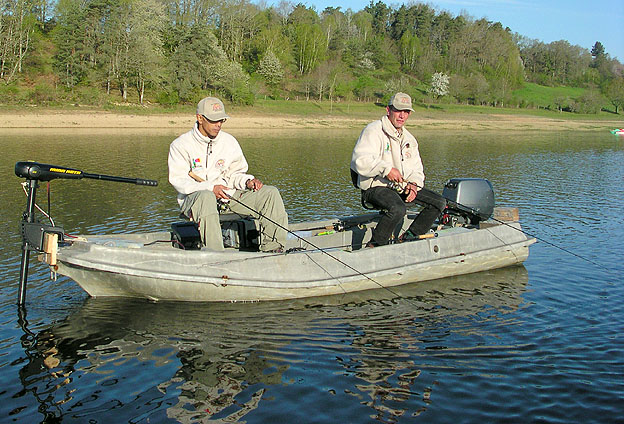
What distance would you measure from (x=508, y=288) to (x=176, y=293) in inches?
191

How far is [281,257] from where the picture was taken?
7.61 meters

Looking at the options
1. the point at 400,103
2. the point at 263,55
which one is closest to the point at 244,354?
the point at 400,103

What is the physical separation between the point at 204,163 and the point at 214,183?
14.7 inches

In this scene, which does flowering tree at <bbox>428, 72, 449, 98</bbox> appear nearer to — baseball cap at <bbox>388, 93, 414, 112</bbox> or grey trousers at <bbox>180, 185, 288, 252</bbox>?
baseball cap at <bbox>388, 93, 414, 112</bbox>

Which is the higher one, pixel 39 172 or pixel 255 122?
pixel 255 122

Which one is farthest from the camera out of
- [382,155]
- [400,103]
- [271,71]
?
[271,71]

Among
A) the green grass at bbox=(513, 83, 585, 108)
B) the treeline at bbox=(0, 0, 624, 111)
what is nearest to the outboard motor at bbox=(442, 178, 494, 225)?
the treeline at bbox=(0, 0, 624, 111)

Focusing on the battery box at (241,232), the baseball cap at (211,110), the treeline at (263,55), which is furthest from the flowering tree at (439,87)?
the baseball cap at (211,110)

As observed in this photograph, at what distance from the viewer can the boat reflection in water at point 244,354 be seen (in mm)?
5293

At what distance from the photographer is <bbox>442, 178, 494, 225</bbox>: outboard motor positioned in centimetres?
995

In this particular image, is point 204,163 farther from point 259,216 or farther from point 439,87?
point 439,87

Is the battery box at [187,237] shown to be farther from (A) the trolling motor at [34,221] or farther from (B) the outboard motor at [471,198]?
(B) the outboard motor at [471,198]

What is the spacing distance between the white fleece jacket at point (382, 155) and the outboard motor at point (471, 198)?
3.88 ft

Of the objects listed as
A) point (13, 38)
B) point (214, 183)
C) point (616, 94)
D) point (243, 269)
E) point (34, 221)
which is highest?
point (616, 94)
